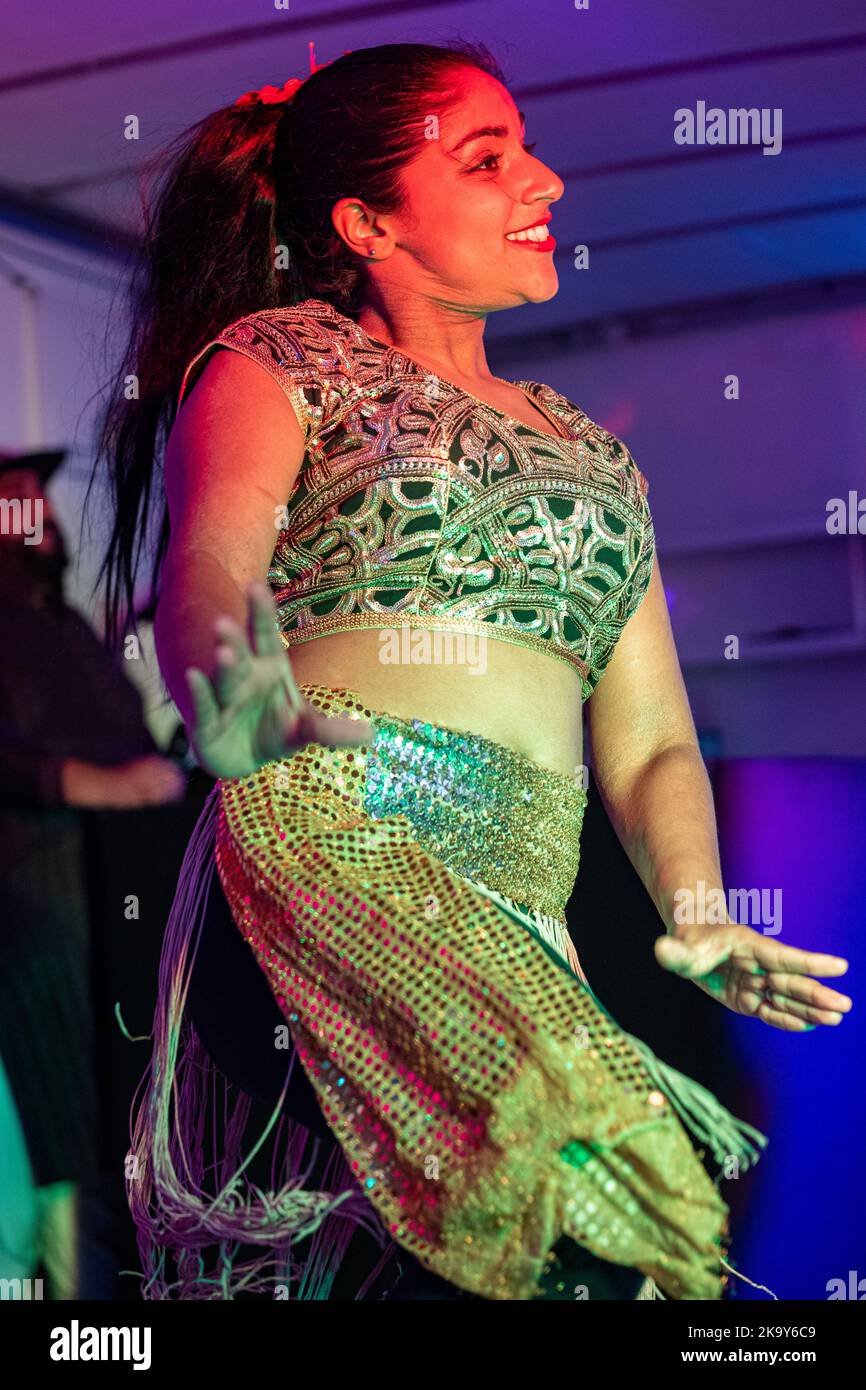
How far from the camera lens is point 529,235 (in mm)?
1708

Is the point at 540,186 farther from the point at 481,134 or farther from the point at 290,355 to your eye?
the point at 290,355

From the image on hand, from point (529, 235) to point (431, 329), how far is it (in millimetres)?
145

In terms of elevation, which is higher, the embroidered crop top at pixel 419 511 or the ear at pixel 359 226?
the ear at pixel 359 226

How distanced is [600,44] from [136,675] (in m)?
1.68

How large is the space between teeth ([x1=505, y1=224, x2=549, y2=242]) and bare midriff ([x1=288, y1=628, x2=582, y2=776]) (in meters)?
0.47

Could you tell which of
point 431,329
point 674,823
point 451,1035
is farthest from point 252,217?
point 451,1035

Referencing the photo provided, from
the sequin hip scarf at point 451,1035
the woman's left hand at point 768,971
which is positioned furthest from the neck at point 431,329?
the woman's left hand at point 768,971

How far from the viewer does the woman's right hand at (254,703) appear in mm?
1058

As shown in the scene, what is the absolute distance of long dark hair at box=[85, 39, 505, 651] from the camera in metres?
1.74

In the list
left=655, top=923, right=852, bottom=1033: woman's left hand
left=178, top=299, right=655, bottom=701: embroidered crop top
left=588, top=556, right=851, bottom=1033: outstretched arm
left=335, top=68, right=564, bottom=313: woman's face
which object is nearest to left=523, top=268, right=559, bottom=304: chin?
left=335, top=68, right=564, bottom=313: woman's face

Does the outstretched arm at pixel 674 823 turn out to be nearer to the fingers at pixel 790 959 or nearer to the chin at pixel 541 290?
the fingers at pixel 790 959

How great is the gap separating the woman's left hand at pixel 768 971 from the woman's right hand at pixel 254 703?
41cm

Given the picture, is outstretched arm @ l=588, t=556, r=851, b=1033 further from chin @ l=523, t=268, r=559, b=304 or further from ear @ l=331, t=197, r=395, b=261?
ear @ l=331, t=197, r=395, b=261
